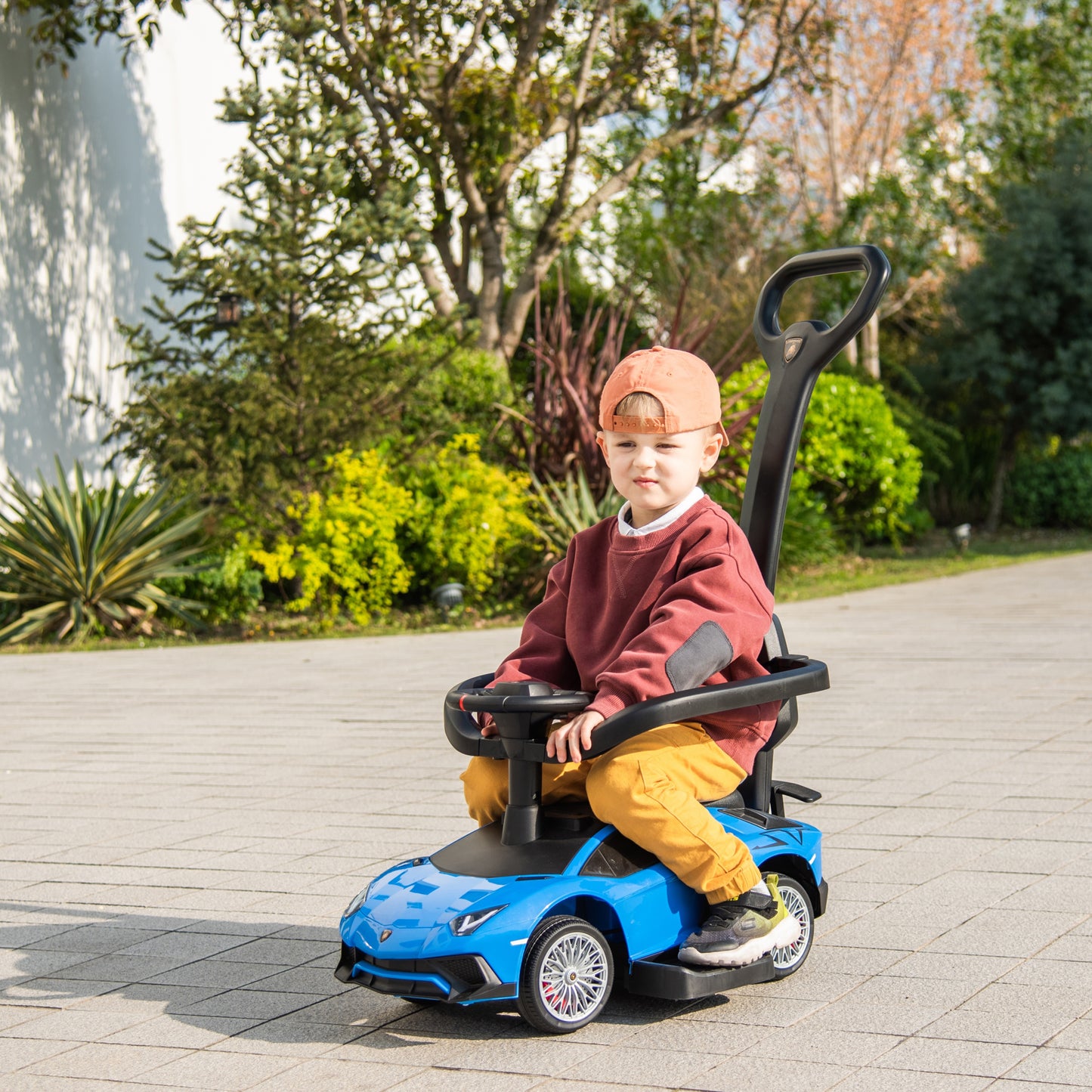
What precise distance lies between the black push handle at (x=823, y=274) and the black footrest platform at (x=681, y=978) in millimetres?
1381

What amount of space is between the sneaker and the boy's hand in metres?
0.51

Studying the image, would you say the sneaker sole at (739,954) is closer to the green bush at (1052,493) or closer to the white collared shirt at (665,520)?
the white collared shirt at (665,520)

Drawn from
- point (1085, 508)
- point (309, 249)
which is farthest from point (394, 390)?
point (1085, 508)

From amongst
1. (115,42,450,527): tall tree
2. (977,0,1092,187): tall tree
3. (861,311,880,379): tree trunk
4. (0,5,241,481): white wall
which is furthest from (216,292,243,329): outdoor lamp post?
(977,0,1092,187): tall tree

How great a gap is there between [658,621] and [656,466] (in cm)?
38

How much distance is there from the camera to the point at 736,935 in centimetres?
296

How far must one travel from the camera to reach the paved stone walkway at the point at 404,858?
2732mm

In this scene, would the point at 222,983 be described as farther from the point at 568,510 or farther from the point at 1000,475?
the point at 1000,475

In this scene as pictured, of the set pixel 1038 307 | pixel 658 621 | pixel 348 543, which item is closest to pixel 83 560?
pixel 348 543

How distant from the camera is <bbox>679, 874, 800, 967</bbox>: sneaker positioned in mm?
2934

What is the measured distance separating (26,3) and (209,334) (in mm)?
3501

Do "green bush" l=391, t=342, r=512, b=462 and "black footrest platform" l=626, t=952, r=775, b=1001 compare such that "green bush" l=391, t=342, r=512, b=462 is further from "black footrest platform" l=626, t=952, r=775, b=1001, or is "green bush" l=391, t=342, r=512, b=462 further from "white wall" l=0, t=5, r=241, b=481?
"black footrest platform" l=626, t=952, r=775, b=1001

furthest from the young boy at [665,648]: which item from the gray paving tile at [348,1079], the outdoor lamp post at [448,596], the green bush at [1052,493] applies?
the green bush at [1052,493]

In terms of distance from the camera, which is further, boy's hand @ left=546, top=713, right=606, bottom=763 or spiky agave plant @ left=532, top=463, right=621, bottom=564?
spiky agave plant @ left=532, top=463, right=621, bottom=564
